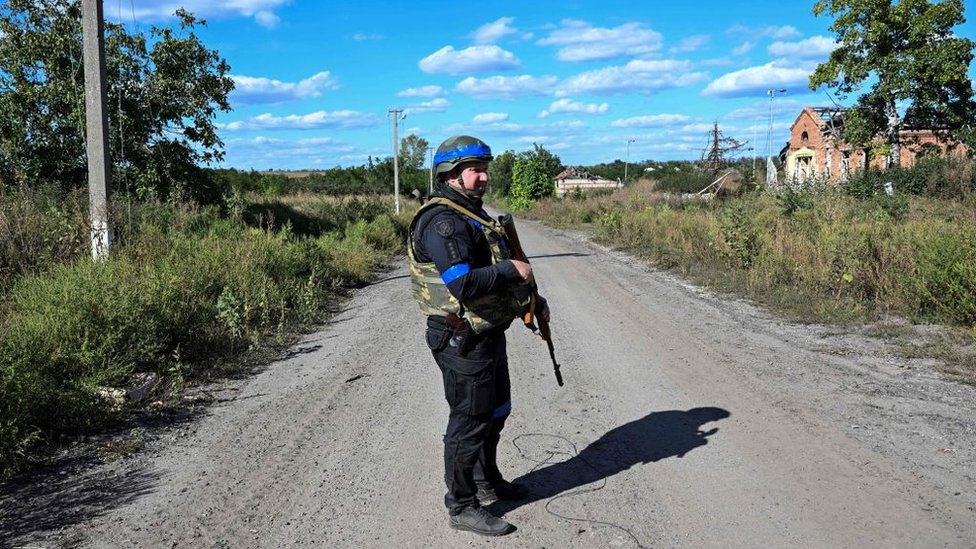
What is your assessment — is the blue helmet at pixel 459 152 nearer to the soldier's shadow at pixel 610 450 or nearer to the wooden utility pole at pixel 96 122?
the soldier's shadow at pixel 610 450

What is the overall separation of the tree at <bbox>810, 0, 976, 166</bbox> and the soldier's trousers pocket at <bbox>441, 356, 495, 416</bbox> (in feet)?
84.0

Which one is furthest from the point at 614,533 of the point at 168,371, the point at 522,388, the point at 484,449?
the point at 168,371

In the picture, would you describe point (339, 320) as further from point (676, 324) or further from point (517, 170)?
point (517, 170)

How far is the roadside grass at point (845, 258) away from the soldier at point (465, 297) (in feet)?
16.2

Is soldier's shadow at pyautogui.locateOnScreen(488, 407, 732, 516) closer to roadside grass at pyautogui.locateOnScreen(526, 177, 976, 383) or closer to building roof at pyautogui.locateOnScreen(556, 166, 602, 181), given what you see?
roadside grass at pyautogui.locateOnScreen(526, 177, 976, 383)

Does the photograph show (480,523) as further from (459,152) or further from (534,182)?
(534,182)

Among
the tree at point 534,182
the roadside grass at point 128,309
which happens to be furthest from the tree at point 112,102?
the tree at point 534,182

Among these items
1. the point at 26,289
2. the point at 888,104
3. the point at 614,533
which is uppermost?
the point at 888,104

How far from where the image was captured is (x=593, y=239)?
23.9 metres

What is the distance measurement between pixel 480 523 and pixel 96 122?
280 inches

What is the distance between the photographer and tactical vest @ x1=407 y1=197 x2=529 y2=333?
3.33 meters

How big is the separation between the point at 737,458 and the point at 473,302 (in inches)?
88.2

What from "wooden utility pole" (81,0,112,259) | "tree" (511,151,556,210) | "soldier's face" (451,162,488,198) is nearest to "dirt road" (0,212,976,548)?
"soldier's face" (451,162,488,198)

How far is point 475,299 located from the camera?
3256mm
